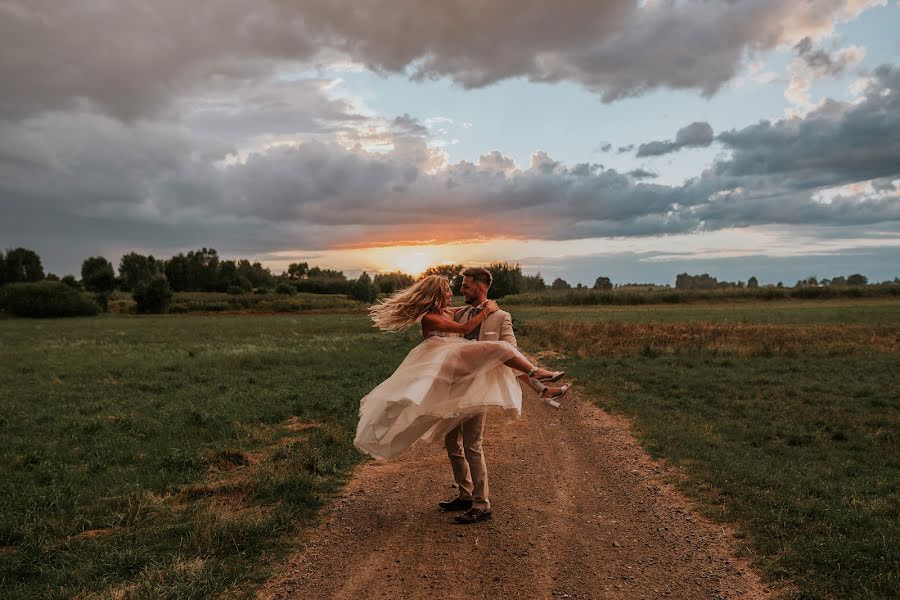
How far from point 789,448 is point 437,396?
27.6 feet

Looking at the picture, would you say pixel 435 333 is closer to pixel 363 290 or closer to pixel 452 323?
pixel 452 323

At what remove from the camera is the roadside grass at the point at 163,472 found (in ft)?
19.9

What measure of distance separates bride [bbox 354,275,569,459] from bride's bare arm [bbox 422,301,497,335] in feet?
0.04

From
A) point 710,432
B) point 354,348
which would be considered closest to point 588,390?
point 710,432

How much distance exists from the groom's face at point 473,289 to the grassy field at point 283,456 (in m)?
3.54

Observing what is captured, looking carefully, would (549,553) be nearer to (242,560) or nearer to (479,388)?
(479,388)

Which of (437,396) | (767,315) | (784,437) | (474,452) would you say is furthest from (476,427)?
(767,315)

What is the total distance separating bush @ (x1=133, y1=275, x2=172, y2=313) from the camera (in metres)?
90.2

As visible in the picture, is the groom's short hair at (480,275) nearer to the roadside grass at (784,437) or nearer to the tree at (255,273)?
the roadside grass at (784,437)

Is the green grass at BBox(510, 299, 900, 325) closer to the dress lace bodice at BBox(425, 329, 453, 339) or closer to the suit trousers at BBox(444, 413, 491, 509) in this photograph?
the suit trousers at BBox(444, 413, 491, 509)

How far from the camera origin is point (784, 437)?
12.5m

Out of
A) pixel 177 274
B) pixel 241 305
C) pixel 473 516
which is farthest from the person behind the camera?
pixel 177 274

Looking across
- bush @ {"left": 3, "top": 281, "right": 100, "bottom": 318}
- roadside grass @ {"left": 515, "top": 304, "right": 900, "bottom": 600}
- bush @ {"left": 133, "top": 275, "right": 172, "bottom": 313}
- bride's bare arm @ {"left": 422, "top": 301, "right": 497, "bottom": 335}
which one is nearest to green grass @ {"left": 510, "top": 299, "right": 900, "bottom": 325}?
roadside grass @ {"left": 515, "top": 304, "right": 900, "bottom": 600}

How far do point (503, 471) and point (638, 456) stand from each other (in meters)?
2.90
